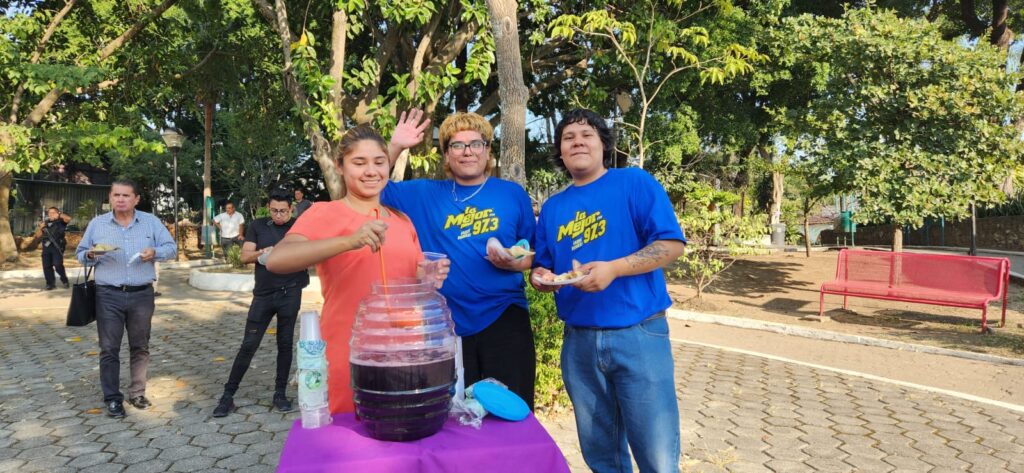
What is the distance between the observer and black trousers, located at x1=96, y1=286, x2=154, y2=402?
17.0 ft

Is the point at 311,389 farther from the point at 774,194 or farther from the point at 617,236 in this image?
the point at 774,194

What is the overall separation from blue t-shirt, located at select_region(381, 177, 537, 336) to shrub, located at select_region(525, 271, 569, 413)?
1937 millimetres

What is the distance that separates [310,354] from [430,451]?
1.72 ft

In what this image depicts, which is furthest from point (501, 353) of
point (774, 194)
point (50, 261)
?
point (774, 194)

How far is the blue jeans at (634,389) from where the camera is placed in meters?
2.54

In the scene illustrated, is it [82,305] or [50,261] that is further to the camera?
[50,261]

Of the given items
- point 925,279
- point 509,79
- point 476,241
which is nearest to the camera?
point 476,241

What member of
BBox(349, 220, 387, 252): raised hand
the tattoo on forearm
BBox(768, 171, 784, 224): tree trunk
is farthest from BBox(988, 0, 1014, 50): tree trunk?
BBox(349, 220, 387, 252): raised hand

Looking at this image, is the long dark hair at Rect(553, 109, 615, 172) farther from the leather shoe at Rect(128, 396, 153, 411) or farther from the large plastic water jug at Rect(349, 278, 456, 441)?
the leather shoe at Rect(128, 396, 153, 411)

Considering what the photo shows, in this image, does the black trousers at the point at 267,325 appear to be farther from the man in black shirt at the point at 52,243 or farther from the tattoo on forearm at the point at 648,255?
the man in black shirt at the point at 52,243

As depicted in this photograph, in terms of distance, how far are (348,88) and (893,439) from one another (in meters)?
9.58

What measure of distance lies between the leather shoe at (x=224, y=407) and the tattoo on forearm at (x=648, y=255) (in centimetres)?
422

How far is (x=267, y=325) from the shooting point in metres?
5.30

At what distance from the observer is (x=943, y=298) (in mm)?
8961
